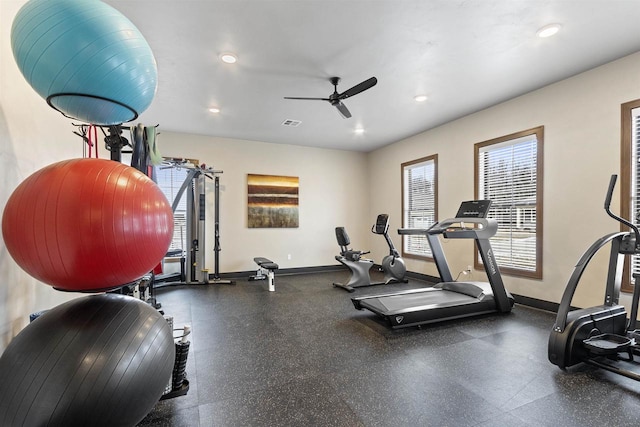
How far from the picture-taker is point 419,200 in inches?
253

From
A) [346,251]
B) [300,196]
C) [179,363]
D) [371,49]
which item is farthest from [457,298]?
[300,196]

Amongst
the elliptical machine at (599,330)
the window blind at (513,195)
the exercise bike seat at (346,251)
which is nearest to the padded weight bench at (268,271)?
the exercise bike seat at (346,251)

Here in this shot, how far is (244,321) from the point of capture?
12.1 ft

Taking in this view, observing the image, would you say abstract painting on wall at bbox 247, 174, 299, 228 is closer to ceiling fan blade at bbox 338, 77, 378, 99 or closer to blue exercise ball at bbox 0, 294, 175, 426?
ceiling fan blade at bbox 338, 77, 378, 99

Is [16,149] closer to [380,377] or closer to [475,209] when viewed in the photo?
[380,377]

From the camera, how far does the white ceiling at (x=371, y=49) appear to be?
255cm

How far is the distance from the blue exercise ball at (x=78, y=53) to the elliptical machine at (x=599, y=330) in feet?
11.1

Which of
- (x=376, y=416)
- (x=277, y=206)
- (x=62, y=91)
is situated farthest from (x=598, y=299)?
(x=277, y=206)

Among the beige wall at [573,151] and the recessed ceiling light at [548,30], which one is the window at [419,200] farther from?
the recessed ceiling light at [548,30]

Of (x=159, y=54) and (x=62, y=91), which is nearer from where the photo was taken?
(x=62, y=91)

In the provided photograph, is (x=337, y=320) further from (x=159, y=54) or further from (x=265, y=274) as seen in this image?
(x=159, y=54)

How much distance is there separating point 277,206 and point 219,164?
1.56m

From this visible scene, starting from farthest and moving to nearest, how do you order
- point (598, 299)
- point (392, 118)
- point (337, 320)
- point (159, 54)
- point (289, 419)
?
point (392, 118), point (337, 320), point (598, 299), point (159, 54), point (289, 419)

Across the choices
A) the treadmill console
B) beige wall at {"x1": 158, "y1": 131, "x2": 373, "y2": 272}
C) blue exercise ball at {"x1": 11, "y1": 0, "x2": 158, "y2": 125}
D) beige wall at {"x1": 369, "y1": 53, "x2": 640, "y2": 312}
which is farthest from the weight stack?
beige wall at {"x1": 369, "y1": 53, "x2": 640, "y2": 312}
